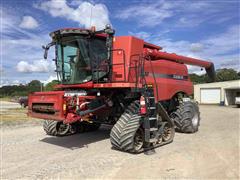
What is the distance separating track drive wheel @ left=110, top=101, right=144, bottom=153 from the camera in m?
7.00

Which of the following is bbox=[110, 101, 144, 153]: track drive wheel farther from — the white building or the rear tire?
the white building

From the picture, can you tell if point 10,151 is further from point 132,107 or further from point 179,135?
point 179,135

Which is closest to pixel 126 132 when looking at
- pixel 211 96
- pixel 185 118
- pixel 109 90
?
pixel 109 90

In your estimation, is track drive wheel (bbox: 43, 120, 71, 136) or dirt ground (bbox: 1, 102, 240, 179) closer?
dirt ground (bbox: 1, 102, 240, 179)

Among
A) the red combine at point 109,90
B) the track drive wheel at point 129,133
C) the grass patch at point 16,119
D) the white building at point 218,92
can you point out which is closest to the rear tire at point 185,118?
the red combine at point 109,90

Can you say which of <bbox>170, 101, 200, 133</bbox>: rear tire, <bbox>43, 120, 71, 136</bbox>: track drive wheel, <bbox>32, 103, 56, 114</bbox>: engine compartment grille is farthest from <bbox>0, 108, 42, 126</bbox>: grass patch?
<bbox>170, 101, 200, 133</bbox>: rear tire

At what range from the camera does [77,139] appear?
363 inches

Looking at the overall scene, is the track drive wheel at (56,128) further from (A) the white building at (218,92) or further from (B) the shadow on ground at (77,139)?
(A) the white building at (218,92)

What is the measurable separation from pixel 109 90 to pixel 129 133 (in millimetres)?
1984

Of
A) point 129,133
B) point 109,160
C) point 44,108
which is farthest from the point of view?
point 44,108

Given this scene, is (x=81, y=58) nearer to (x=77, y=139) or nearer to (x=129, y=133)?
(x=129, y=133)

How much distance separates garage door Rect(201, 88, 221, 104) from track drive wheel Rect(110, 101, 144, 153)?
36976 mm

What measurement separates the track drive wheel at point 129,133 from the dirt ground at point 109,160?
249 mm

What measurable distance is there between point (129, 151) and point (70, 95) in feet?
7.22
